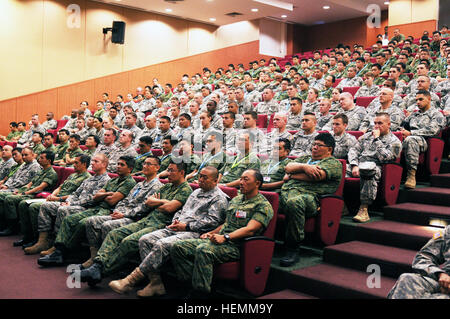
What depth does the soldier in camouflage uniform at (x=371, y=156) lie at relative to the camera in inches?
107

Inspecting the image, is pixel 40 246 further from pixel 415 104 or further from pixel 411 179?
pixel 415 104

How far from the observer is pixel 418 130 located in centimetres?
327

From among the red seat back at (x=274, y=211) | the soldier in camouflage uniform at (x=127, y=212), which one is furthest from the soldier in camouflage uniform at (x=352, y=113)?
the soldier in camouflage uniform at (x=127, y=212)

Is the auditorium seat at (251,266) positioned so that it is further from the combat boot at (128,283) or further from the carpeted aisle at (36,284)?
the carpeted aisle at (36,284)

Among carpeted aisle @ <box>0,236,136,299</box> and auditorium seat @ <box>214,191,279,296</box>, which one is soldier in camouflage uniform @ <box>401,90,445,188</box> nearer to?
→ auditorium seat @ <box>214,191,279,296</box>

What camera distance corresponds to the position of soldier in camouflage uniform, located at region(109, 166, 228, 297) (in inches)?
91.2

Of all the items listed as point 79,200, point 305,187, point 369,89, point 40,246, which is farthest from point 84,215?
point 369,89

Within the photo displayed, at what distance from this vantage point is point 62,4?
8.11 meters

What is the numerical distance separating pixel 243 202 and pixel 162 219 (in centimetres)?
66

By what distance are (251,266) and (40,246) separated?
196cm

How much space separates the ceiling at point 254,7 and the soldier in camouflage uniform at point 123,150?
5164 mm

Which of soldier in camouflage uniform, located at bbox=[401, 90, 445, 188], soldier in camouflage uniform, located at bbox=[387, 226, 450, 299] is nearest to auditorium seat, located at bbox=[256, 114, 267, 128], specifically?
soldier in camouflage uniform, located at bbox=[401, 90, 445, 188]
